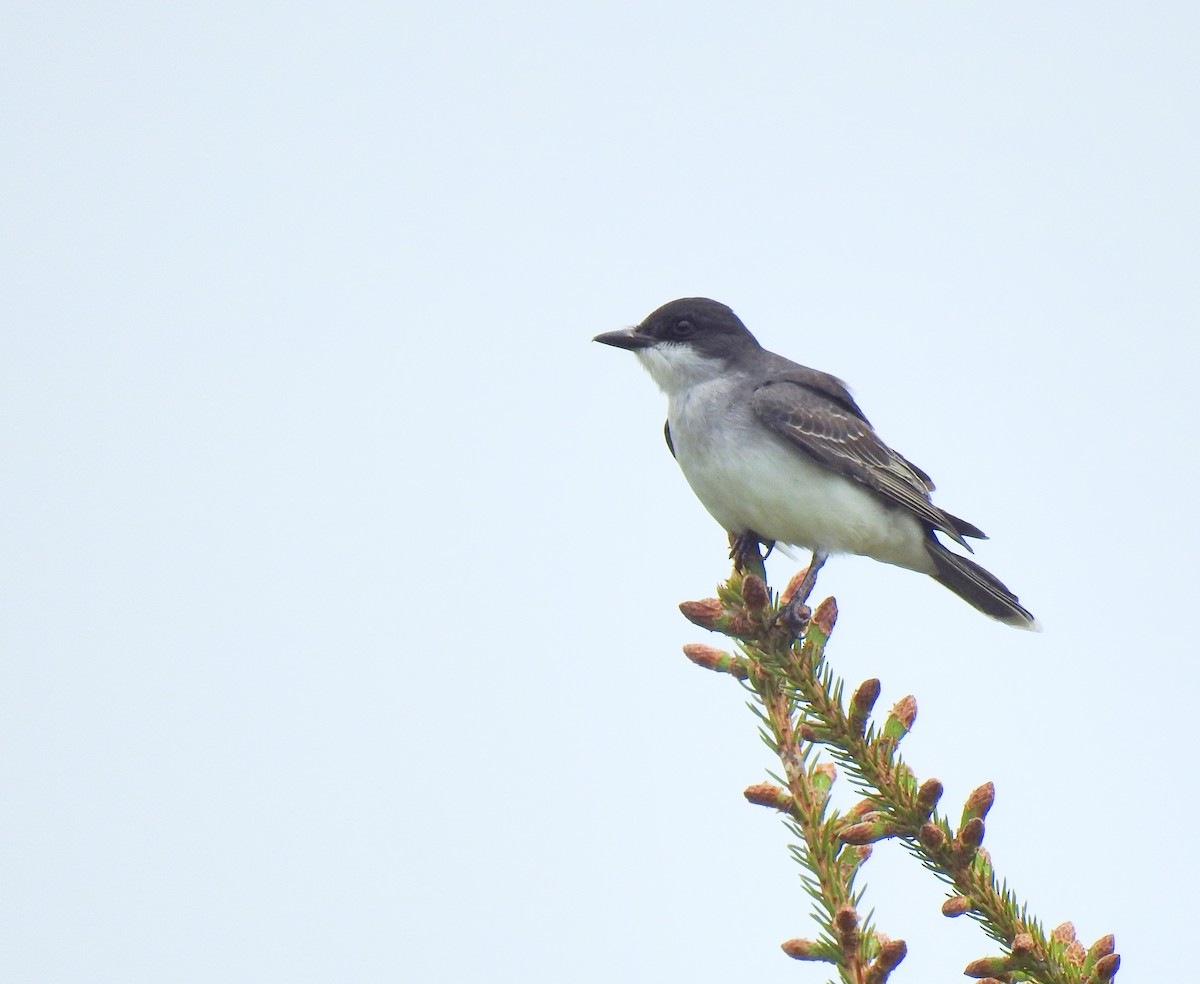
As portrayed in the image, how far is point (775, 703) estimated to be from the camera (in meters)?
3.89

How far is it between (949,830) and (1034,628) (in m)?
4.81

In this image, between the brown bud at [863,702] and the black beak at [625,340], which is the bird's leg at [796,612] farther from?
the black beak at [625,340]

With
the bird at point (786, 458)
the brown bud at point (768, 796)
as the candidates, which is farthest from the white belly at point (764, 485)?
the brown bud at point (768, 796)

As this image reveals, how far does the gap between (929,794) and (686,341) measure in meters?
5.16

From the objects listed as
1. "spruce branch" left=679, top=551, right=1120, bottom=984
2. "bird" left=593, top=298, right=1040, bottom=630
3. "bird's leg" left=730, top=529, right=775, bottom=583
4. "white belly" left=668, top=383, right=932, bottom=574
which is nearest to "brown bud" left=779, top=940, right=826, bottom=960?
"spruce branch" left=679, top=551, right=1120, bottom=984

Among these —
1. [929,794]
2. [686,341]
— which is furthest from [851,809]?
[686,341]

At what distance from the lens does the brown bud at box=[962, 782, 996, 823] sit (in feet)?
10.3

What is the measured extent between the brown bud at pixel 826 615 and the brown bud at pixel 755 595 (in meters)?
0.16

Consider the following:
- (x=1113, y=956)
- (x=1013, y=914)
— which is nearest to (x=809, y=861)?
(x=1013, y=914)

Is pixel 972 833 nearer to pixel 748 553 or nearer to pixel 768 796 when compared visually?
pixel 768 796

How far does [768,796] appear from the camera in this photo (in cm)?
341

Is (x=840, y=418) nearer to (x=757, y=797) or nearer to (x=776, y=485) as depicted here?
(x=776, y=485)

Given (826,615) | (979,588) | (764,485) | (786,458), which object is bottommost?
(826,615)

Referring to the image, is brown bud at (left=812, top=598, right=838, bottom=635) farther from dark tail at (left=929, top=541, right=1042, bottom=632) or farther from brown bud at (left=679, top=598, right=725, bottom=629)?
dark tail at (left=929, top=541, right=1042, bottom=632)
